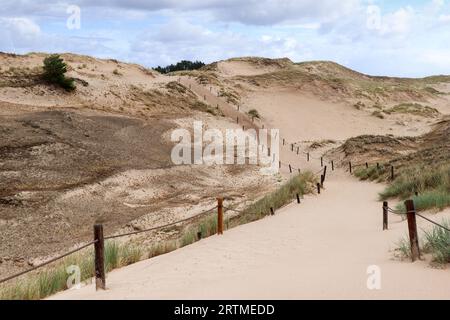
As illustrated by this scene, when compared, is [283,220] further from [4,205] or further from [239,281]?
[4,205]

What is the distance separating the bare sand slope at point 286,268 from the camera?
7.39 meters

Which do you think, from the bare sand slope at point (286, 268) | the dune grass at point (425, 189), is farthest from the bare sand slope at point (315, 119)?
the bare sand slope at point (286, 268)

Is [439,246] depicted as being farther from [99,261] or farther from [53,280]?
[53,280]

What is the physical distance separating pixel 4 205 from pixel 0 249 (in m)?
3.57

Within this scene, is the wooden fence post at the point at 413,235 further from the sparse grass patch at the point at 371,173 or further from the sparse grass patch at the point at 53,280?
the sparse grass patch at the point at 371,173

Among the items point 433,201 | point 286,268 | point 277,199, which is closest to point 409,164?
point 277,199

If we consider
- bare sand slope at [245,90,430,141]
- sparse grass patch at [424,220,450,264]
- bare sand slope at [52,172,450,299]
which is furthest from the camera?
bare sand slope at [245,90,430,141]

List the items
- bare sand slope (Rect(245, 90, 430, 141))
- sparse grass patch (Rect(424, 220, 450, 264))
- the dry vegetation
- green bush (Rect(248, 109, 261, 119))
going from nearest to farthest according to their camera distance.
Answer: sparse grass patch (Rect(424, 220, 450, 264)) → the dry vegetation → bare sand slope (Rect(245, 90, 430, 141)) → green bush (Rect(248, 109, 261, 119))

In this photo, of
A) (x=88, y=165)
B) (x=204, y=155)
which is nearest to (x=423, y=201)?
(x=88, y=165)

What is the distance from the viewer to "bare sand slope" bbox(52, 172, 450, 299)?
739cm

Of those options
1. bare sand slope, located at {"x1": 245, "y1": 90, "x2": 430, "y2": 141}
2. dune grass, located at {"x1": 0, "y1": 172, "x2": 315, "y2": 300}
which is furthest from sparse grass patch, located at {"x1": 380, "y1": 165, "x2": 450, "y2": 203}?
bare sand slope, located at {"x1": 245, "y1": 90, "x2": 430, "y2": 141}

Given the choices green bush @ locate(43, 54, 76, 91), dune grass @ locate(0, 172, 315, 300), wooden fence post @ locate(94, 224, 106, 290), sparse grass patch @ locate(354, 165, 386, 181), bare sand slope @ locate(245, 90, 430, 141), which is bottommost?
dune grass @ locate(0, 172, 315, 300)

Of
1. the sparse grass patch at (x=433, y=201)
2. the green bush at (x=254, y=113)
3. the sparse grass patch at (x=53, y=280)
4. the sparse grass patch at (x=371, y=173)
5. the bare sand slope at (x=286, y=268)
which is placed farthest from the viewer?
the green bush at (x=254, y=113)

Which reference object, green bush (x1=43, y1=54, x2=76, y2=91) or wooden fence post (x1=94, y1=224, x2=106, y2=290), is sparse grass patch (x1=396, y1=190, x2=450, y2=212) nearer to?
wooden fence post (x1=94, y1=224, x2=106, y2=290)
